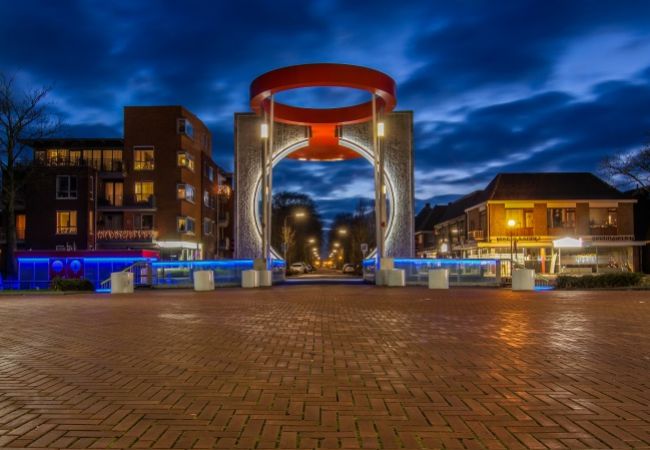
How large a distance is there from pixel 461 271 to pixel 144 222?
1135 inches

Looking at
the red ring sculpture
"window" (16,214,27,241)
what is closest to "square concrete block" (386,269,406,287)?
the red ring sculpture

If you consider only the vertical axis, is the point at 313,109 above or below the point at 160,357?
above

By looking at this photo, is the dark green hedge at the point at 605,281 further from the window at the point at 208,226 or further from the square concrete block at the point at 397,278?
the window at the point at 208,226

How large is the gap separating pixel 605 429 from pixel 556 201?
1962 inches

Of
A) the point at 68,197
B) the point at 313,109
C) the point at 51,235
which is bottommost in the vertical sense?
the point at 51,235

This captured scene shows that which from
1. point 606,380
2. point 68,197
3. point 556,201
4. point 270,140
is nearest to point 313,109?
point 270,140

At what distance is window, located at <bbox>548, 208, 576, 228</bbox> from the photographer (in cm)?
5106

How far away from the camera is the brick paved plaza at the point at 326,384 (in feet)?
14.5

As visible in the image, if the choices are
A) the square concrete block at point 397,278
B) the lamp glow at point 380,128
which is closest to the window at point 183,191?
the lamp glow at point 380,128

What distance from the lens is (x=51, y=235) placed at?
4600cm

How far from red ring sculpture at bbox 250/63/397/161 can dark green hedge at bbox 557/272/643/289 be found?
1285 cm

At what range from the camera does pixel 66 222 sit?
1827 inches

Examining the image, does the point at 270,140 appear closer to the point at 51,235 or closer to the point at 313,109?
the point at 313,109

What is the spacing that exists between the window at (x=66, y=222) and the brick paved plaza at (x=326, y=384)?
37.2m
